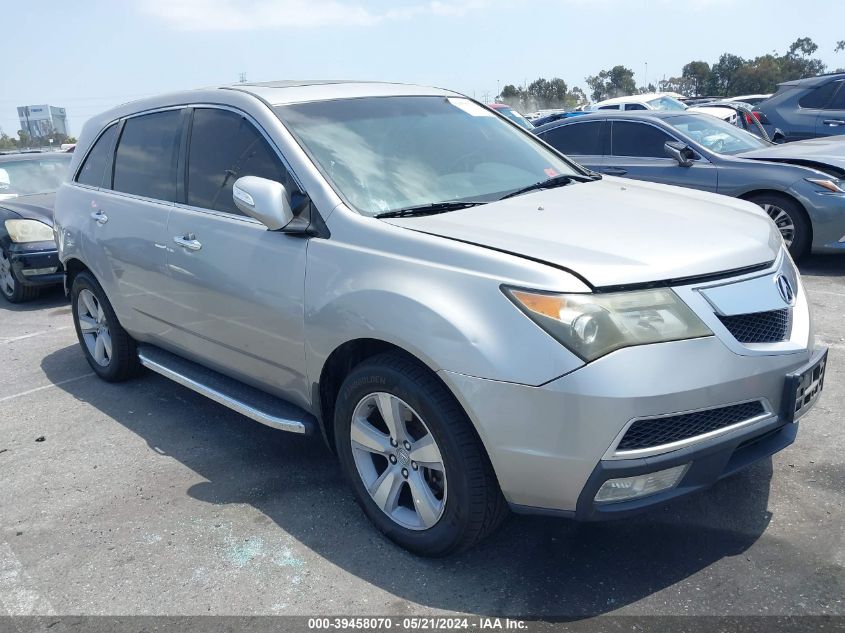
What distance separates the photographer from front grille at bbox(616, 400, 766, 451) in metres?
2.48

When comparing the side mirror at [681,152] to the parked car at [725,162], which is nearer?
the parked car at [725,162]

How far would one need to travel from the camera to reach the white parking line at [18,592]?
9.55ft

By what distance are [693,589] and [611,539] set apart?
408mm

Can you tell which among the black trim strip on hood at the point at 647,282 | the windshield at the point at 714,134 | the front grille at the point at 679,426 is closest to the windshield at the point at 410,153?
the black trim strip on hood at the point at 647,282

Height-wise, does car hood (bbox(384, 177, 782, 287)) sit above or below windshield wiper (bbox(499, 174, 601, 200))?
below

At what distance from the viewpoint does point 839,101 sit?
12.2 metres

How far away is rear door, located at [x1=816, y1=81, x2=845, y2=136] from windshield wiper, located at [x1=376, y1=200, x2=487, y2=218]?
1084 centimetres

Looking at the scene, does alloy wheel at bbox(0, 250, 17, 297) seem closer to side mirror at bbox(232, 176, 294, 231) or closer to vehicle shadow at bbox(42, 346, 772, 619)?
vehicle shadow at bbox(42, 346, 772, 619)

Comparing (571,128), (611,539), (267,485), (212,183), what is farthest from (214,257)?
(571,128)

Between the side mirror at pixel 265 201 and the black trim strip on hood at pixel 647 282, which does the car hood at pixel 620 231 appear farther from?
the side mirror at pixel 265 201

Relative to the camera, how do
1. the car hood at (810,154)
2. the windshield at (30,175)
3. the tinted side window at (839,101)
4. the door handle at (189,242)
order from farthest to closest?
the tinted side window at (839,101) → the windshield at (30,175) → the car hood at (810,154) → the door handle at (189,242)

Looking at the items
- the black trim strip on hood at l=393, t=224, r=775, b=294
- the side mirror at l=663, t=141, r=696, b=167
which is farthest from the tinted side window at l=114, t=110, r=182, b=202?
the side mirror at l=663, t=141, r=696, b=167

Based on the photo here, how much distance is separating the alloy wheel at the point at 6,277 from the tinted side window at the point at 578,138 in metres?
5.97

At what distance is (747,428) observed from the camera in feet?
8.64
